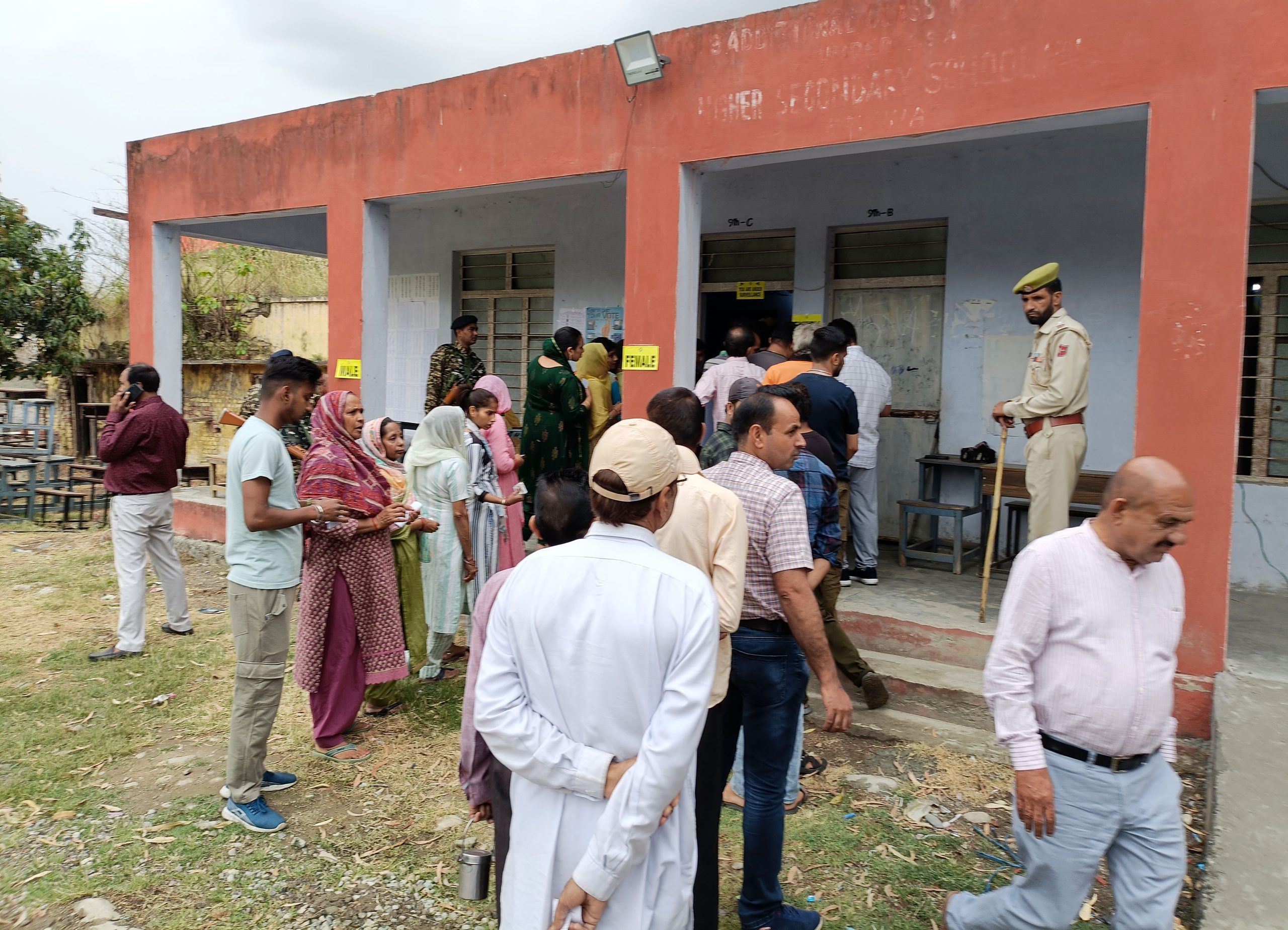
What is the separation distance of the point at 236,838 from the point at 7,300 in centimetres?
1277

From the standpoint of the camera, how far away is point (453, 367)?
8.03 m

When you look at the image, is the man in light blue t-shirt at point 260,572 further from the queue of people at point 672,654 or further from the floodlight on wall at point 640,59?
the floodlight on wall at point 640,59

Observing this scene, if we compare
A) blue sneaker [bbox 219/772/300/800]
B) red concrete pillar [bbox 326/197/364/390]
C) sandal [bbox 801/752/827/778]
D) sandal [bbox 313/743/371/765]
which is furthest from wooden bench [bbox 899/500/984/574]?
red concrete pillar [bbox 326/197/364/390]

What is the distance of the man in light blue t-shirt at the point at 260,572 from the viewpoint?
3.78 metres

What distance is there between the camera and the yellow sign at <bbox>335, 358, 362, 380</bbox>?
797 cm

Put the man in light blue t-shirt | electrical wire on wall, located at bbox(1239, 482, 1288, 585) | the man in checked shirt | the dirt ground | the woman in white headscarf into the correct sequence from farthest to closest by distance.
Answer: electrical wire on wall, located at bbox(1239, 482, 1288, 585), the woman in white headscarf, the man in light blue t-shirt, the dirt ground, the man in checked shirt

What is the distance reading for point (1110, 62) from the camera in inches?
185

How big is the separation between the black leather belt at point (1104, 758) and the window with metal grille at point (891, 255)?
19.1 ft

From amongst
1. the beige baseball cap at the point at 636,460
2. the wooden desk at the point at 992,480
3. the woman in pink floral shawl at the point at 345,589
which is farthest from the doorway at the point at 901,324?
the beige baseball cap at the point at 636,460

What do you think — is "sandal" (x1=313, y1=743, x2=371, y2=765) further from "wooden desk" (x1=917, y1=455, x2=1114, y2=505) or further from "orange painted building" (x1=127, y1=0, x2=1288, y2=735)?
"wooden desk" (x1=917, y1=455, x2=1114, y2=505)

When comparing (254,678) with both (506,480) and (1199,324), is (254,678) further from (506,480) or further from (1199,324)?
(1199,324)

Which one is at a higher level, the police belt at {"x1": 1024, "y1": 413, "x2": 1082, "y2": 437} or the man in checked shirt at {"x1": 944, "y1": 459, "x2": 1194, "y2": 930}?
the police belt at {"x1": 1024, "y1": 413, "x2": 1082, "y2": 437}

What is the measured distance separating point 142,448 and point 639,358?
3411 mm

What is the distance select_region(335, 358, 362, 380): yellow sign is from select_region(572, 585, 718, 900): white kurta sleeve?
22.0ft
